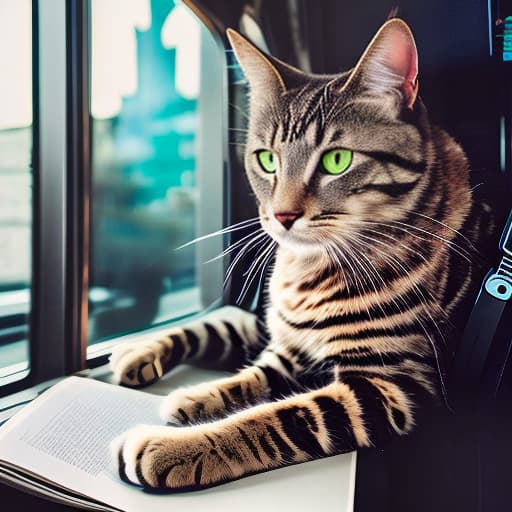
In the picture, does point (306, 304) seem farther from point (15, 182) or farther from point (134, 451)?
A: point (15, 182)

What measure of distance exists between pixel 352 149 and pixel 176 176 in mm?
328

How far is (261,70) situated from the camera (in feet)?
2.64

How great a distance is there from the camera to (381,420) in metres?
0.69

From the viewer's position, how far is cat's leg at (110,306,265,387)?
842mm

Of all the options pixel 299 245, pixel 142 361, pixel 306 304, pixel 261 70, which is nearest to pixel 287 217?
pixel 299 245

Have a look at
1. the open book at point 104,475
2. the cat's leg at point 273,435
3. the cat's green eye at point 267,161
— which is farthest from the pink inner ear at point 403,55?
the open book at point 104,475

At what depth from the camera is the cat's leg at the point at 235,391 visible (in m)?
0.75

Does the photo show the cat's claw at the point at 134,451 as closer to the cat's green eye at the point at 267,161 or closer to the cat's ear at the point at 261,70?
the cat's green eye at the point at 267,161

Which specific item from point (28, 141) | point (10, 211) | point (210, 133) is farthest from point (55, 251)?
point (210, 133)

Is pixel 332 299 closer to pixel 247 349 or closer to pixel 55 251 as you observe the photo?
pixel 247 349

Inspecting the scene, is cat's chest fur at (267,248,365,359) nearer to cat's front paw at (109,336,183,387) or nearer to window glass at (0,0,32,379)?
cat's front paw at (109,336,183,387)

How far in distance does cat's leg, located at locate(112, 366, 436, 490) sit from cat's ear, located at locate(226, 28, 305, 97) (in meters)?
0.48

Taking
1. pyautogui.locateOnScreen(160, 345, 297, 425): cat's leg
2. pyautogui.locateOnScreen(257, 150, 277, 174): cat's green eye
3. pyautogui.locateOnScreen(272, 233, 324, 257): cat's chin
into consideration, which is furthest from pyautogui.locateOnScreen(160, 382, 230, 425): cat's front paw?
pyautogui.locateOnScreen(257, 150, 277, 174): cat's green eye

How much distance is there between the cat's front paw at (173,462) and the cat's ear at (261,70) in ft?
1.79
